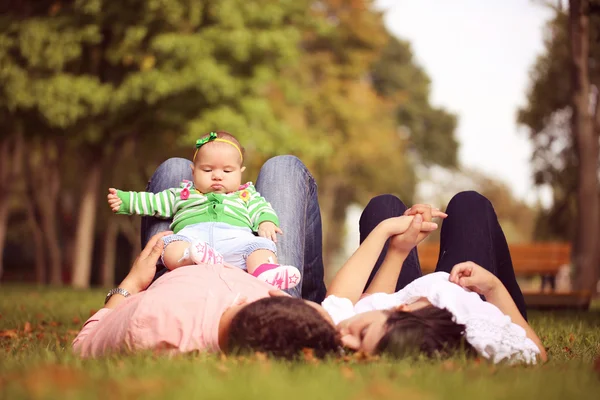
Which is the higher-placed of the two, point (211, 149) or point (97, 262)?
point (211, 149)

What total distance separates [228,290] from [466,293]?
3.97 ft

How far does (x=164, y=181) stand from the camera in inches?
213

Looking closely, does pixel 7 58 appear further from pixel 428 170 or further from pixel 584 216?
pixel 428 170

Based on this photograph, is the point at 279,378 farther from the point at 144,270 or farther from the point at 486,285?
the point at 144,270

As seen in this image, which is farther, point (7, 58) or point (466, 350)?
point (7, 58)

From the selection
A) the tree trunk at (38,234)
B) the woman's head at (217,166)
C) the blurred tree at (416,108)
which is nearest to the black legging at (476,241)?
the woman's head at (217,166)

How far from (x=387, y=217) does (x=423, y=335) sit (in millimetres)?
1676

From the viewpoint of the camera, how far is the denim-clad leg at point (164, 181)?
17.4 ft

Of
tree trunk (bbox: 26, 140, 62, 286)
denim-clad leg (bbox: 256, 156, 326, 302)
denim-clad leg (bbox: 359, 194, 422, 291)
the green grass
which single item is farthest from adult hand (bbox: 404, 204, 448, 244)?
tree trunk (bbox: 26, 140, 62, 286)

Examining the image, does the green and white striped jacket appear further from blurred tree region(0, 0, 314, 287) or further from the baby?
blurred tree region(0, 0, 314, 287)

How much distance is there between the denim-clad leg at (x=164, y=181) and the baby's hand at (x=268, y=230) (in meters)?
0.78

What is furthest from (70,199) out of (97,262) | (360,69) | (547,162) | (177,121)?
(547,162)

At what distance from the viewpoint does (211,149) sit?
505 centimetres

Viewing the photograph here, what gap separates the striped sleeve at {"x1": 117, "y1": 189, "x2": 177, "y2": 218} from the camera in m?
5.07
